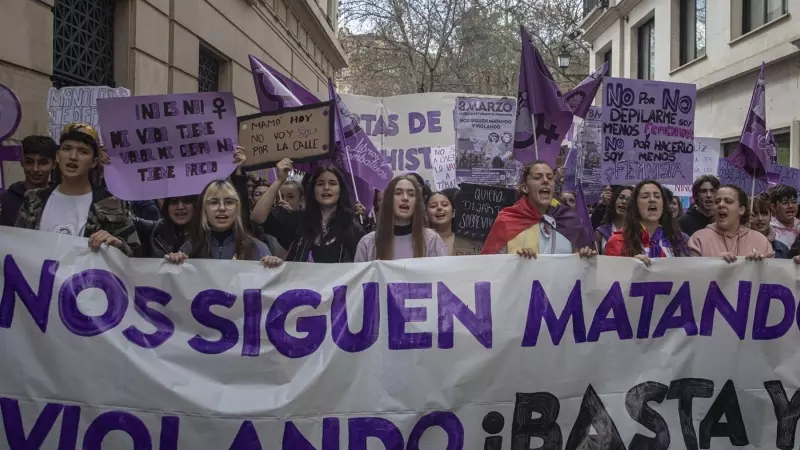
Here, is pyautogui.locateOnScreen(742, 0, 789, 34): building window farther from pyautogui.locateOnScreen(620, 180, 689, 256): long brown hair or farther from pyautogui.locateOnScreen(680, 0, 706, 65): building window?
pyautogui.locateOnScreen(620, 180, 689, 256): long brown hair

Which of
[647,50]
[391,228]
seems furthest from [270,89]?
[647,50]

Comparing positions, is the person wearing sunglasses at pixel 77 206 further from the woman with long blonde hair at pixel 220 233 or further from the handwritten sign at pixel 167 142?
the woman with long blonde hair at pixel 220 233

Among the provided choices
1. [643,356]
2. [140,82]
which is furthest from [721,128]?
[643,356]

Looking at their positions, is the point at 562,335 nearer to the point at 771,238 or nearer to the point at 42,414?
the point at 42,414

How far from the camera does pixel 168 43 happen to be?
31.5 ft

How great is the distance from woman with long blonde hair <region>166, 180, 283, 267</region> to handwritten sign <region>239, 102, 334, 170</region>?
0.94 m

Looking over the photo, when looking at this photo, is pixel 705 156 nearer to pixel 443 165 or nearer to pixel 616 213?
pixel 443 165

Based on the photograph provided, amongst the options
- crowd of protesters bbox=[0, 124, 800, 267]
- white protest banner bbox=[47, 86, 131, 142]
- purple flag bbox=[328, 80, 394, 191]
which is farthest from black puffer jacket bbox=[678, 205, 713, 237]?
white protest banner bbox=[47, 86, 131, 142]

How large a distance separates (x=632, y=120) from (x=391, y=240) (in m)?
2.49

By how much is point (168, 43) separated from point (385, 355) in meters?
7.56

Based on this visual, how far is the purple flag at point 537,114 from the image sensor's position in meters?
5.12

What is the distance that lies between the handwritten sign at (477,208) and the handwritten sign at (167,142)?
5.32 ft

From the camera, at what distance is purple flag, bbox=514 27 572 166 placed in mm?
5117

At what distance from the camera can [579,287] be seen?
363 centimetres
